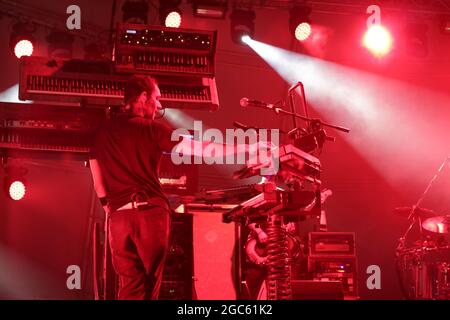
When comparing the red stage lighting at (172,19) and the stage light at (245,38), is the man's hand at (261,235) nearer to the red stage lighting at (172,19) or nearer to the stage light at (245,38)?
the red stage lighting at (172,19)

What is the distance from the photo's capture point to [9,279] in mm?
7996

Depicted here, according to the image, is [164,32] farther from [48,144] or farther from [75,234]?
[75,234]

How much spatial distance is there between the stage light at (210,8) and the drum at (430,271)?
374 centimetres

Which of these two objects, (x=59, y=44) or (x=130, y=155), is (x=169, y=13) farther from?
(x=130, y=155)

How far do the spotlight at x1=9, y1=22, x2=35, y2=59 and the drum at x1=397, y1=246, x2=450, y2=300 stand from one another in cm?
497

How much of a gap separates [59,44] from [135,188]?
180 inches

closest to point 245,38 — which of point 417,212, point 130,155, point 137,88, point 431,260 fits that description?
point 417,212

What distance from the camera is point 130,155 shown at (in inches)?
158

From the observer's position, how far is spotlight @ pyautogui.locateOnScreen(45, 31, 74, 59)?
792 centimetres

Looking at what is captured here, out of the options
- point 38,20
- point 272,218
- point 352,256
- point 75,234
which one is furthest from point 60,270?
point 272,218

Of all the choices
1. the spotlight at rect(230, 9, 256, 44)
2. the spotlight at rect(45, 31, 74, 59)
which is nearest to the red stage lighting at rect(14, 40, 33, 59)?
the spotlight at rect(45, 31, 74, 59)

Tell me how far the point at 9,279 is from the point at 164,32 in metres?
4.05

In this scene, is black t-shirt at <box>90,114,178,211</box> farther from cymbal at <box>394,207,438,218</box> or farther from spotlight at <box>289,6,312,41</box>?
spotlight at <box>289,6,312,41</box>

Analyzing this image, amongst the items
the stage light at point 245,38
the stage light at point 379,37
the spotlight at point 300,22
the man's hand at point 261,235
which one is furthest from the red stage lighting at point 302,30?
the man's hand at point 261,235
